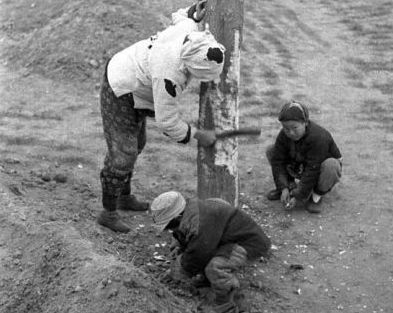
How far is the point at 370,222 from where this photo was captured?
6.02 metres

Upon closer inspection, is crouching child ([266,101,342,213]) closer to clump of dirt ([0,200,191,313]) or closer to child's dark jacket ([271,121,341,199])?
child's dark jacket ([271,121,341,199])

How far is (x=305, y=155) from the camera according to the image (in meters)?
6.11

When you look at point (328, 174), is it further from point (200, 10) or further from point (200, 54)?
point (200, 54)

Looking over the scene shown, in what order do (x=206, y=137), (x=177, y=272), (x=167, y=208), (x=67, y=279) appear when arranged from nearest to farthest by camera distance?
(x=67, y=279) → (x=167, y=208) → (x=177, y=272) → (x=206, y=137)

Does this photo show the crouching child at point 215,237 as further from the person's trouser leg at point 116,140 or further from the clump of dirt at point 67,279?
the person's trouser leg at point 116,140

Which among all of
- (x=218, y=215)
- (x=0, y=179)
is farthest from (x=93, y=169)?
(x=218, y=215)

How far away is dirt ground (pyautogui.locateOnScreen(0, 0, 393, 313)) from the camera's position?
4551 mm

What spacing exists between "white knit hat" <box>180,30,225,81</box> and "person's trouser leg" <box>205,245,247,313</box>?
1174mm

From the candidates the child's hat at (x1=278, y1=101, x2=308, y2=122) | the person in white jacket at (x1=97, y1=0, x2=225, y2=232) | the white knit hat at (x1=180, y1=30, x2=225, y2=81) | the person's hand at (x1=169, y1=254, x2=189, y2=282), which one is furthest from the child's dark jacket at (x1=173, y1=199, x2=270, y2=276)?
the child's hat at (x1=278, y1=101, x2=308, y2=122)

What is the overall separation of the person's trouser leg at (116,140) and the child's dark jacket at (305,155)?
140 cm

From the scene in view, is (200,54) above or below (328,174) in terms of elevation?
above

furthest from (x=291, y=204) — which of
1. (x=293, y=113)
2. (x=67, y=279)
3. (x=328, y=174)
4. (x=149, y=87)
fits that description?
(x=67, y=279)

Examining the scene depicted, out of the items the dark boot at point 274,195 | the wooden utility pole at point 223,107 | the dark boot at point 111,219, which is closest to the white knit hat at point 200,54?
the wooden utility pole at point 223,107

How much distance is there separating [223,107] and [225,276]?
1.31m
